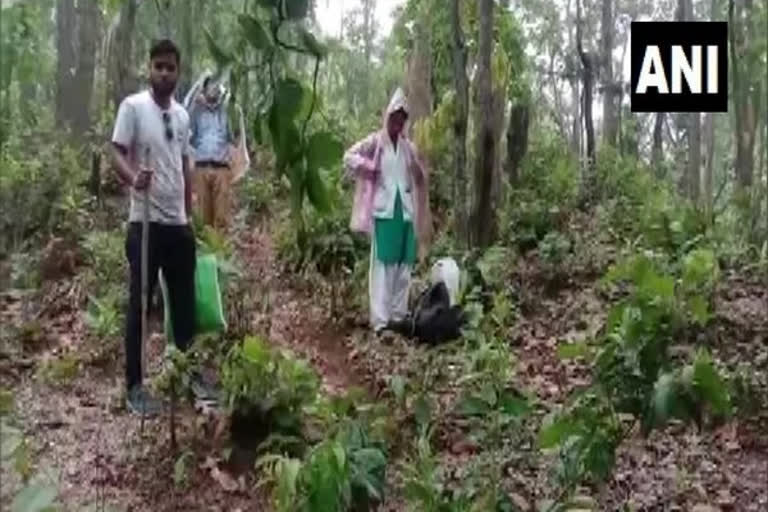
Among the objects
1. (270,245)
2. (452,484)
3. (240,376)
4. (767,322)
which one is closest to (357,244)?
(270,245)

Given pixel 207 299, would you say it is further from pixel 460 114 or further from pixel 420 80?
pixel 420 80

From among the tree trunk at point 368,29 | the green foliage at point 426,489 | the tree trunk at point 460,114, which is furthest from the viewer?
the tree trunk at point 368,29

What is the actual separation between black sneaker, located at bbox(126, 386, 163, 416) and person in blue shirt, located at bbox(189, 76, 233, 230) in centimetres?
279

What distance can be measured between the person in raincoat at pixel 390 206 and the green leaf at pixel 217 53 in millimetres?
4844

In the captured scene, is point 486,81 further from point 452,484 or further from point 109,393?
point 452,484

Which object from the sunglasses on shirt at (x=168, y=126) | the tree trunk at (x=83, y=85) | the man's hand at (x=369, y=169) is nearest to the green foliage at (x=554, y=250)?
the man's hand at (x=369, y=169)

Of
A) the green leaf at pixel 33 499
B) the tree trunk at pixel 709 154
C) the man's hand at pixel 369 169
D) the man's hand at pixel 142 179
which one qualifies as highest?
the tree trunk at pixel 709 154

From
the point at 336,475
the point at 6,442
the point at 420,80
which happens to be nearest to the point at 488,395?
the point at 336,475

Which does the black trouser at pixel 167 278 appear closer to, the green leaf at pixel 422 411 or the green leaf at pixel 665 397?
the green leaf at pixel 422 411

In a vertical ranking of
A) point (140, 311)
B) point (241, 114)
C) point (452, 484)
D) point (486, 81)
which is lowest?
point (452, 484)

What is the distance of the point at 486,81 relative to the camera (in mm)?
7012

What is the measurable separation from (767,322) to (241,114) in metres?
5.44

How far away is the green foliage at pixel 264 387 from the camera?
3816 millimetres

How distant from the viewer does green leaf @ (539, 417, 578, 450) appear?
2504mm
